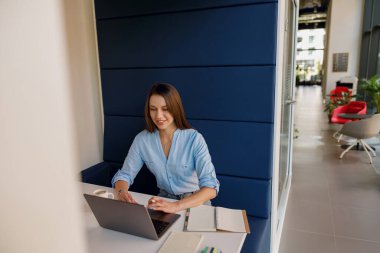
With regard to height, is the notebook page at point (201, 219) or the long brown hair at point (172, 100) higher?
the long brown hair at point (172, 100)

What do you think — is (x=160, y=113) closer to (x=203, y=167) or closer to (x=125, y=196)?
(x=203, y=167)

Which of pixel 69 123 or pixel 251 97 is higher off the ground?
pixel 69 123

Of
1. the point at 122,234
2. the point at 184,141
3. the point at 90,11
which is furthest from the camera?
the point at 90,11

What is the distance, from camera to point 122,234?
131 cm

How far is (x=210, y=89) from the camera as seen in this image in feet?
7.13

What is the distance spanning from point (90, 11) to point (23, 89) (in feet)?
8.54

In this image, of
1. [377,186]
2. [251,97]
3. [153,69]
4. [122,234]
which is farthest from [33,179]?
[377,186]

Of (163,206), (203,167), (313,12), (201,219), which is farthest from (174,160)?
(313,12)

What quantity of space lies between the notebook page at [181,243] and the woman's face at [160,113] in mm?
779

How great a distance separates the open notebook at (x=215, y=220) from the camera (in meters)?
1.32

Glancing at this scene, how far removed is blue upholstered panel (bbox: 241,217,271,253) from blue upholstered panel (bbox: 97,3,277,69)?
1.14m

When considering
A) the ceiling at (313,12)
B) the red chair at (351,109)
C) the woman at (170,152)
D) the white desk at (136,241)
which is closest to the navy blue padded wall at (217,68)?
the woman at (170,152)

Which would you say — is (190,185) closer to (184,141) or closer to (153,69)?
(184,141)

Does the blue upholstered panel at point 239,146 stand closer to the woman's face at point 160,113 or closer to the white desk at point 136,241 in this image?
the woman's face at point 160,113
